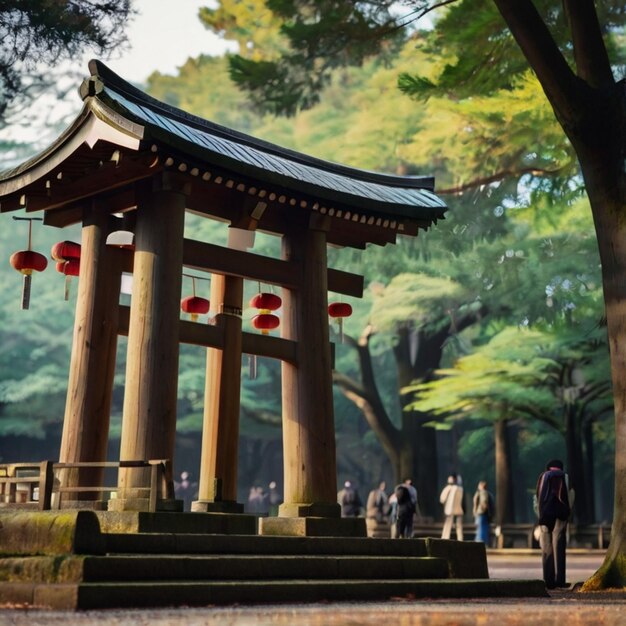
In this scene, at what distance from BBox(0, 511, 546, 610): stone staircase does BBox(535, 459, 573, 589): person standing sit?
0.96m

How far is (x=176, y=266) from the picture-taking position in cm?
1157

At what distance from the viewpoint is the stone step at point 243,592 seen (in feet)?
25.7

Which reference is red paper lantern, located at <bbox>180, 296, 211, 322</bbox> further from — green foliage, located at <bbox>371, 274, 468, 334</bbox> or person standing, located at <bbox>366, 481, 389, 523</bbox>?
green foliage, located at <bbox>371, 274, 468, 334</bbox>

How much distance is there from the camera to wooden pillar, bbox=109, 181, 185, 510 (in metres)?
11.0

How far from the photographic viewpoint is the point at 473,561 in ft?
39.8

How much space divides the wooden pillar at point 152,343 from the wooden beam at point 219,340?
2.12ft

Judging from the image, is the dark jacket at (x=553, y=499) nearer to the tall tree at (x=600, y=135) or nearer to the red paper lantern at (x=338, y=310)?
the tall tree at (x=600, y=135)

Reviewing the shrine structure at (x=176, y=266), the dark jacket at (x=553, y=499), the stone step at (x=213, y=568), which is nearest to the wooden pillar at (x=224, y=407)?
the shrine structure at (x=176, y=266)

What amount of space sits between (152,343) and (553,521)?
5.62 metres

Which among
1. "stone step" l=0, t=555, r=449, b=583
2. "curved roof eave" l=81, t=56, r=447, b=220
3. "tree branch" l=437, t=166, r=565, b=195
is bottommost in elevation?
"stone step" l=0, t=555, r=449, b=583

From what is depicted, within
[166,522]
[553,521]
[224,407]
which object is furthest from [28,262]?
[553,521]

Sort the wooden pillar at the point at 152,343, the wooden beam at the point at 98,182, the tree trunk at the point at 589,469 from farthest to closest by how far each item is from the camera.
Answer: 1. the tree trunk at the point at 589,469
2. the wooden beam at the point at 98,182
3. the wooden pillar at the point at 152,343

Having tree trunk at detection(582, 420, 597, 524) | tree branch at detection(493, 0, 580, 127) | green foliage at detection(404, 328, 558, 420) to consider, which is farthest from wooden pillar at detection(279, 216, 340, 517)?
tree trunk at detection(582, 420, 597, 524)

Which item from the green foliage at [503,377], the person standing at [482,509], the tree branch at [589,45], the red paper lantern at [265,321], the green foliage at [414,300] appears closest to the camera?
the tree branch at [589,45]
